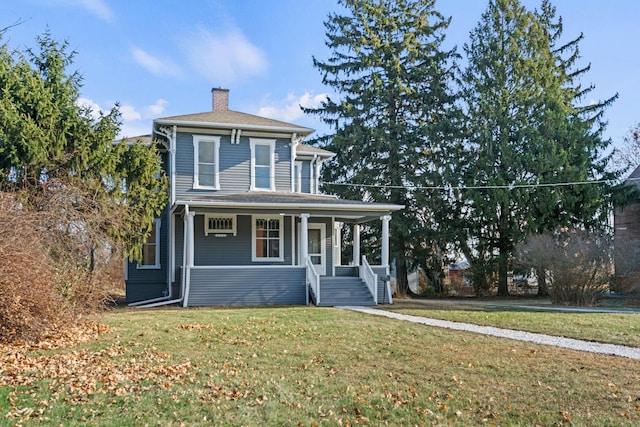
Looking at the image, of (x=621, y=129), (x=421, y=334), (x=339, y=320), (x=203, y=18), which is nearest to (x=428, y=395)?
(x=421, y=334)

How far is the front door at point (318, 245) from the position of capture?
67.8 feet

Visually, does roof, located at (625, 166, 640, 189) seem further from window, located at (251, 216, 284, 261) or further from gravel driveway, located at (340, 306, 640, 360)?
gravel driveway, located at (340, 306, 640, 360)

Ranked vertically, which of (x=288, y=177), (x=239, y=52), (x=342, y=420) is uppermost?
(x=239, y=52)

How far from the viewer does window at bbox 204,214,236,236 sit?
762 inches

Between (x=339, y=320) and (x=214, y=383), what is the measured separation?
627 centimetres

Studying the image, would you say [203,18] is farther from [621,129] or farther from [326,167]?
[621,129]

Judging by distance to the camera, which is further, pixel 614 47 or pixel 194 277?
pixel 194 277

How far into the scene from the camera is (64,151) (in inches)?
559

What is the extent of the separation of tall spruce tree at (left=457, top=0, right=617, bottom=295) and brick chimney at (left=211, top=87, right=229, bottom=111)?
11.2 metres

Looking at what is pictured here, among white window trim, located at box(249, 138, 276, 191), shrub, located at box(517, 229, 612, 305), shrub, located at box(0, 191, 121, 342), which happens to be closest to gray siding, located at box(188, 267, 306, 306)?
white window trim, located at box(249, 138, 276, 191)

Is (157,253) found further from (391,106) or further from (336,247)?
(391,106)

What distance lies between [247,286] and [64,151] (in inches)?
261

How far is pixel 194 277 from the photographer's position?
17.5 meters

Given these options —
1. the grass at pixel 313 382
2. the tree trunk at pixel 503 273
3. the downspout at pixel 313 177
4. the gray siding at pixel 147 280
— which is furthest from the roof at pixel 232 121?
the tree trunk at pixel 503 273
